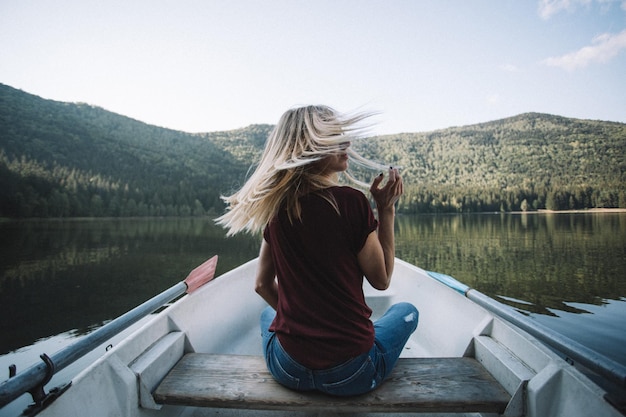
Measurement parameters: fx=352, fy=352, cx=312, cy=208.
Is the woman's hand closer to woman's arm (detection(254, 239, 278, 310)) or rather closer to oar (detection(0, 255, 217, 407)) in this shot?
woman's arm (detection(254, 239, 278, 310))

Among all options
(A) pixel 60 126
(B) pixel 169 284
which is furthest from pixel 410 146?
(B) pixel 169 284

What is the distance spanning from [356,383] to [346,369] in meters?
0.10

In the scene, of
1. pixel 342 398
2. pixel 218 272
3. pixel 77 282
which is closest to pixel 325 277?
pixel 342 398

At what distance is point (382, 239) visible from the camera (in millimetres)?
1513

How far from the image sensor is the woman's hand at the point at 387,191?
1.46 metres

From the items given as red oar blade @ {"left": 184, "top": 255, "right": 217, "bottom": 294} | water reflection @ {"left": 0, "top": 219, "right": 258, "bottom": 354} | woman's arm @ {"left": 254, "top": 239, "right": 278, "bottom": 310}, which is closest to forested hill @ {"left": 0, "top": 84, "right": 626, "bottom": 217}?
water reflection @ {"left": 0, "top": 219, "right": 258, "bottom": 354}

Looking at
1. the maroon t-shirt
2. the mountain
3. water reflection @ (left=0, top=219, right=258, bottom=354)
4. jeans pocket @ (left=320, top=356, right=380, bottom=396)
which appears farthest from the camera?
the mountain

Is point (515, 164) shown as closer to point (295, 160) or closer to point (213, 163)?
point (213, 163)

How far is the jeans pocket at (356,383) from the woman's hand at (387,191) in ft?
2.11

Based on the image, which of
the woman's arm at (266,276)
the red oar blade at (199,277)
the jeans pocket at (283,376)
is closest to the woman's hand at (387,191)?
the woman's arm at (266,276)

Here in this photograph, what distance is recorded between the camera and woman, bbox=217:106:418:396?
1.34 meters

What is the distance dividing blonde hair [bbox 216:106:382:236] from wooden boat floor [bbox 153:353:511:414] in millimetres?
735

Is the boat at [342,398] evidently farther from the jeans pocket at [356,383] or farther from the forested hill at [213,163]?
the forested hill at [213,163]

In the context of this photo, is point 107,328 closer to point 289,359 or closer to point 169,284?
point 289,359
